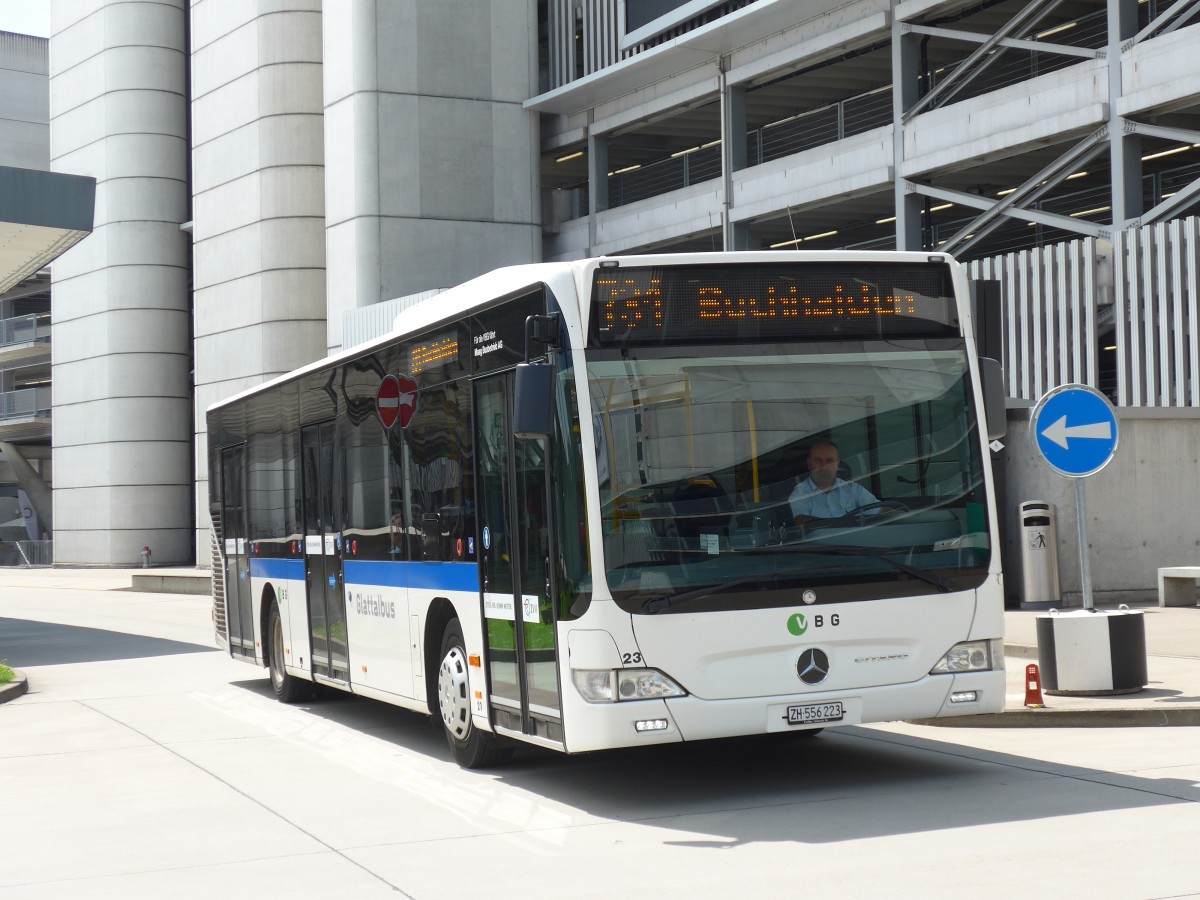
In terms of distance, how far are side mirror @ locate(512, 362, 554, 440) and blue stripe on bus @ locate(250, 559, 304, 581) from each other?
19.9ft

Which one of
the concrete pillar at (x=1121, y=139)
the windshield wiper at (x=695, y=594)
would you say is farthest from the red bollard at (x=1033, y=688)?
the concrete pillar at (x=1121, y=139)

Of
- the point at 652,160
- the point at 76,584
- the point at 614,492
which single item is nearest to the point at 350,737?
the point at 614,492

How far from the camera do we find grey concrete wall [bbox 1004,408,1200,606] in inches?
826

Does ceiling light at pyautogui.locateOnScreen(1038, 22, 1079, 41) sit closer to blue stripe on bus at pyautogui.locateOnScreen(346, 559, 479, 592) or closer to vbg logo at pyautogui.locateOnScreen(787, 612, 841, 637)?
blue stripe on bus at pyautogui.locateOnScreen(346, 559, 479, 592)

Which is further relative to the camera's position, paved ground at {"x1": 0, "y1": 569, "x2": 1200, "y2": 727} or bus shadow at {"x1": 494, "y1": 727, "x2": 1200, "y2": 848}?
paved ground at {"x1": 0, "y1": 569, "x2": 1200, "y2": 727}

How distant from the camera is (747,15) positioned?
1331 inches

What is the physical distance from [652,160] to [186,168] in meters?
20.8

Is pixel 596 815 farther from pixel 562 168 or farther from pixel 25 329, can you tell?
pixel 25 329

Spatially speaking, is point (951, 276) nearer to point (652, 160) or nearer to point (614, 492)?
point (614, 492)

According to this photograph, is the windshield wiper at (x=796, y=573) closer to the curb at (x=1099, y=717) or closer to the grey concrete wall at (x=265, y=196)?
the curb at (x=1099, y=717)

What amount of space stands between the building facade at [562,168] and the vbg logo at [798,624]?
1320 cm

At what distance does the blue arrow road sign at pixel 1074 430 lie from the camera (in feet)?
39.5

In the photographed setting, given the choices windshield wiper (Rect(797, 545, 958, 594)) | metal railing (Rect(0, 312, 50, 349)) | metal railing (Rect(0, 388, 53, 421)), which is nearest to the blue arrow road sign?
windshield wiper (Rect(797, 545, 958, 594))

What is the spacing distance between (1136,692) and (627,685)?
5.34m
